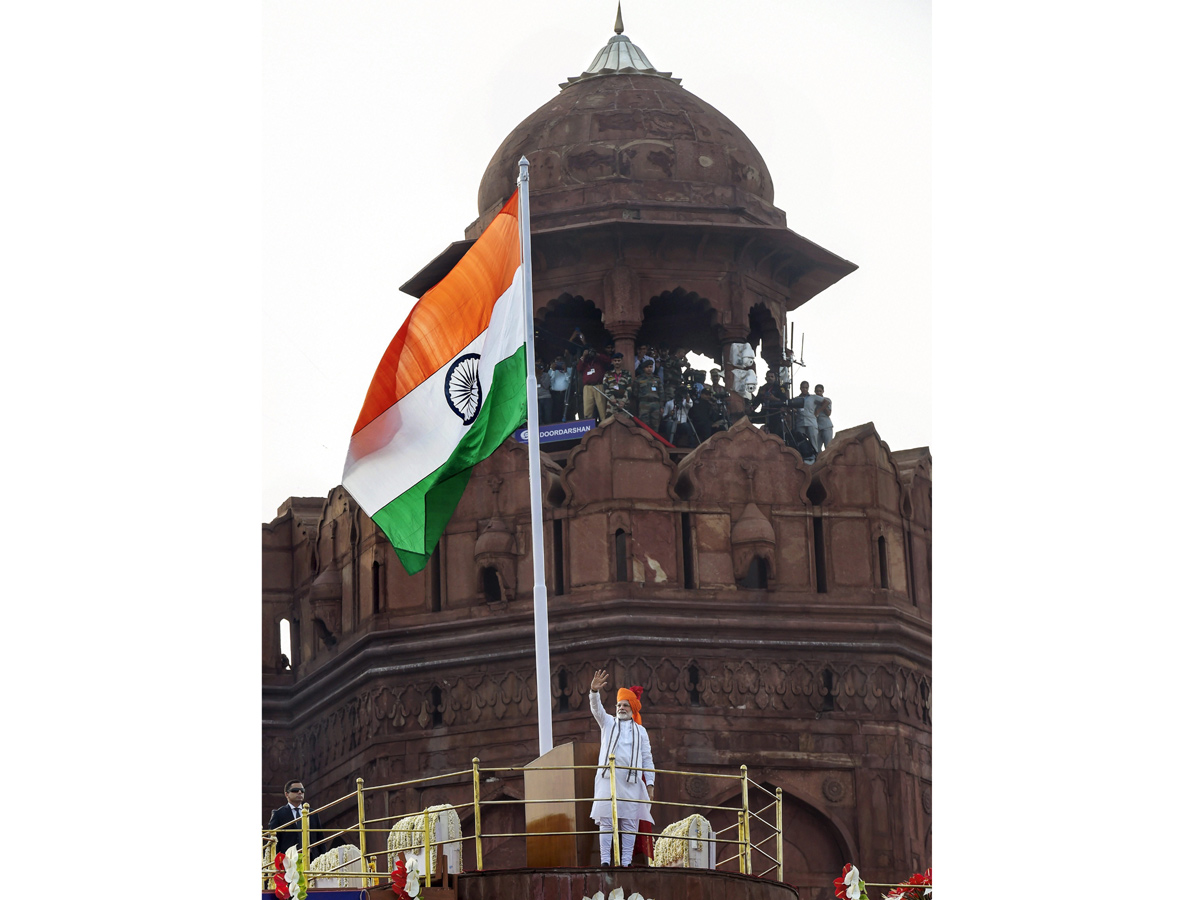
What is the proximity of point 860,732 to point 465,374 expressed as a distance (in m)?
5.91

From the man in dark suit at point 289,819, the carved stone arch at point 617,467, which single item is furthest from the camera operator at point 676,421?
the man in dark suit at point 289,819

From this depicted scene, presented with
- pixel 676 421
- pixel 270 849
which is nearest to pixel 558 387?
pixel 676 421

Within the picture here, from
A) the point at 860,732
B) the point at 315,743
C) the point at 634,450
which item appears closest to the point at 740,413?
the point at 634,450

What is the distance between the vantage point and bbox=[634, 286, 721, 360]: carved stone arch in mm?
21188

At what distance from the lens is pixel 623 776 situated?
12125 mm

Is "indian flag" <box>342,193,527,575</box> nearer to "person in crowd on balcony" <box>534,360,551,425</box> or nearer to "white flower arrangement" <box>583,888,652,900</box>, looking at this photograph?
"white flower arrangement" <box>583,888,652,900</box>

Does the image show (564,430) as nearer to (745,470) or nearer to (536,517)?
(745,470)

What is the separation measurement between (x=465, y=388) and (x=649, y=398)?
6.33 meters

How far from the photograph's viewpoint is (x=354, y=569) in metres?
19.0

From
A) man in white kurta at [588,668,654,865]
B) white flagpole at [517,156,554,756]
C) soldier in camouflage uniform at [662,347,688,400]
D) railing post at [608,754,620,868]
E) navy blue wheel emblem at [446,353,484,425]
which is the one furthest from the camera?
soldier in camouflage uniform at [662,347,688,400]

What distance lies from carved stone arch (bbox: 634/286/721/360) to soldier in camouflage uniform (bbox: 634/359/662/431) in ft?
4.60

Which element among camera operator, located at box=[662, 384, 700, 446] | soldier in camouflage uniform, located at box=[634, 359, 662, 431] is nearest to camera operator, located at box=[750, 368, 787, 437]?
camera operator, located at box=[662, 384, 700, 446]

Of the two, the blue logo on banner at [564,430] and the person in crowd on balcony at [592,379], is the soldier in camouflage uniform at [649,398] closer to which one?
the person in crowd on balcony at [592,379]

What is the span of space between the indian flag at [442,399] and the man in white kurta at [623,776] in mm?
1810
